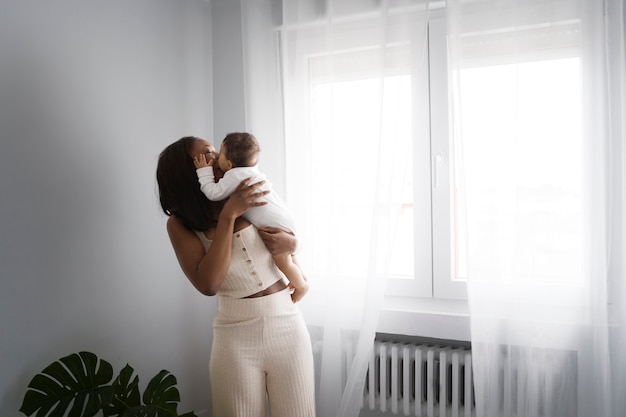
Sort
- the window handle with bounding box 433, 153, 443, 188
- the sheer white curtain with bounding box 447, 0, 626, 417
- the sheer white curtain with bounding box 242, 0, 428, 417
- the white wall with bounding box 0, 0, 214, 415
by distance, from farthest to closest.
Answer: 1. the window handle with bounding box 433, 153, 443, 188
2. the sheer white curtain with bounding box 242, 0, 428, 417
3. the sheer white curtain with bounding box 447, 0, 626, 417
4. the white wall with bounding box 0, 0, 214, 415

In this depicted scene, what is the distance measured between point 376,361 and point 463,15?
145cm

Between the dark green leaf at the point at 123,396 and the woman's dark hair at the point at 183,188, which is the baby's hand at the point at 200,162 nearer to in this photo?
the woman's dark hair at the point at 183,188

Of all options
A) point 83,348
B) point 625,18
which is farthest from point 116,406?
point 625,18

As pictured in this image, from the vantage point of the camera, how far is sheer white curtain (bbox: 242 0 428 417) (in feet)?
6.86

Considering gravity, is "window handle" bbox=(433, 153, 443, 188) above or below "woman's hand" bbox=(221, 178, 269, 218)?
above

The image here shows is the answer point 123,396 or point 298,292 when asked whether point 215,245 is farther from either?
point 123,396

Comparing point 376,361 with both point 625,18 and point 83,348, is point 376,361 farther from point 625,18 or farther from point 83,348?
point 625,18

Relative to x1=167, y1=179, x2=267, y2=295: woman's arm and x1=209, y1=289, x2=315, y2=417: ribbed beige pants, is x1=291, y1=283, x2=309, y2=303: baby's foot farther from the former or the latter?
x1=167, y1=179, x2=267, y2=295: woman's arm

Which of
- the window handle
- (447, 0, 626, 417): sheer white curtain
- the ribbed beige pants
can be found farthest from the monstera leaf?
the window handle

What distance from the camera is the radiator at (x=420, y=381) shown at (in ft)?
6.94

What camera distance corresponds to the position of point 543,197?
6.20 feet

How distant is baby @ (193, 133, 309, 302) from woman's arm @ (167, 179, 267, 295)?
31mm

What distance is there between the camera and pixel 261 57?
7.62 feet

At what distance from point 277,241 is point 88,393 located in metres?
0.78
